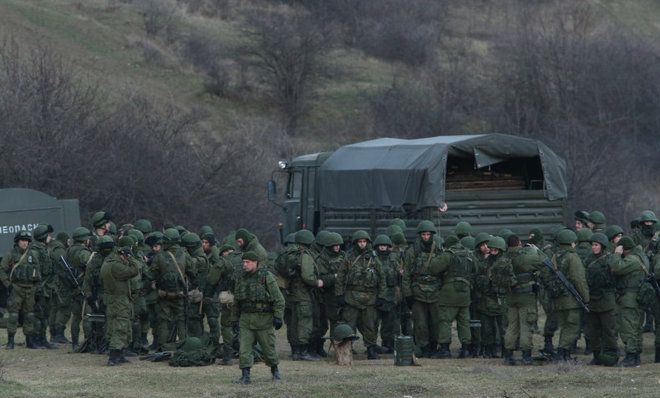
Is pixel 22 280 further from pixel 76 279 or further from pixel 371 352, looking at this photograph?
pixel 371 352

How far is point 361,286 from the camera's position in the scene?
18.0 meters

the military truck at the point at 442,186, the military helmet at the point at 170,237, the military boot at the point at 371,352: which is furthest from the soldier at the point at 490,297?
the military helmet at the point at 170,237

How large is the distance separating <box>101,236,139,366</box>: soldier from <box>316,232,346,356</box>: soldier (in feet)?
8.27

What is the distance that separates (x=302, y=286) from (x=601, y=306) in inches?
156

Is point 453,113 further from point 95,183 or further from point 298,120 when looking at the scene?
point 95,183

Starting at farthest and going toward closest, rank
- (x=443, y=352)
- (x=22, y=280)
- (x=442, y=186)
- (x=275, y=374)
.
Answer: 1. (x=442, y=186)
2. (x=22, y=280)
3. (x=443, y=352)
4. (x=275, y=374)

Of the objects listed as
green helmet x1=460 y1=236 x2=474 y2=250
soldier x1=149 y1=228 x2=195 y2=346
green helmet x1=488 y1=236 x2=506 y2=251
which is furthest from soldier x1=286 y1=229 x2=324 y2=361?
green helmet x1=460 y1=236 x2=474 y2=250

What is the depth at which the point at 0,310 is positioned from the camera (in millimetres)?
24109

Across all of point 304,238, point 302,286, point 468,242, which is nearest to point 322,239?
point 304,238

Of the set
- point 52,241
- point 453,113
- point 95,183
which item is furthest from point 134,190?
point 453,113

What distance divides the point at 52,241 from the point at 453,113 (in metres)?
28.7

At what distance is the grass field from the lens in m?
15.0

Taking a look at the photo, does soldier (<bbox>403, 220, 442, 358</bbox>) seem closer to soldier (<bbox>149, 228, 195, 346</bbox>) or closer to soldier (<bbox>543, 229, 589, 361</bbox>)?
soldier (<bbox>543, 229, 589, 361</bbox>)

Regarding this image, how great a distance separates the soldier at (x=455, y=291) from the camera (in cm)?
1806
